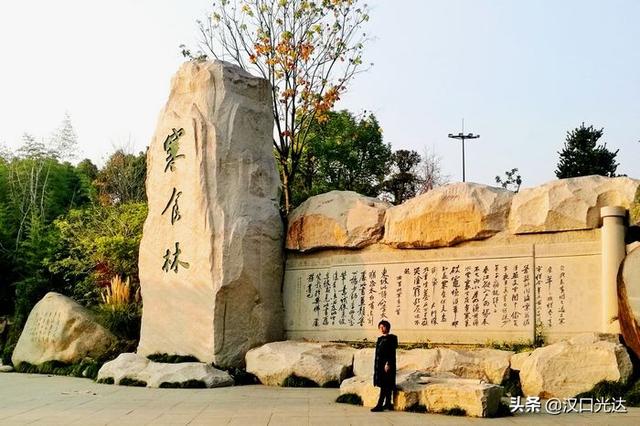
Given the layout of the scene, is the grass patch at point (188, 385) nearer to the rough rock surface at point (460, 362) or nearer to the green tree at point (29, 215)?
the rough rock surface at point (460, 362)

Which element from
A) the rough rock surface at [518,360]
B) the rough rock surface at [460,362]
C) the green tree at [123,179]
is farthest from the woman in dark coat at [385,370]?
the green tree at [123,179]

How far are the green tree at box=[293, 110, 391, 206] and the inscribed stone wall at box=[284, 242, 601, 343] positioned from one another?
714 cm

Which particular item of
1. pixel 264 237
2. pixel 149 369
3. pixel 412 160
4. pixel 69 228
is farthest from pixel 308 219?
pixel 412 160

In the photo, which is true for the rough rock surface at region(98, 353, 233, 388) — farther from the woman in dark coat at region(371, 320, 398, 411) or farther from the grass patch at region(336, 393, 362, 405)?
the woman in dark coat at region(371, 320, 398, 411)

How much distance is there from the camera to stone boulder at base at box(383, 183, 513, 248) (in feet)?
22.8

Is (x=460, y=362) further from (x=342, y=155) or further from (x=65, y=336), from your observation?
(x=342, y=155)

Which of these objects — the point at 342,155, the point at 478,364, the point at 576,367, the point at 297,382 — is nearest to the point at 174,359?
the point at 297,382

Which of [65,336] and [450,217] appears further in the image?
[65,336]

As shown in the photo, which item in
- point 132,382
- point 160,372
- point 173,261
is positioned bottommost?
point 132,382

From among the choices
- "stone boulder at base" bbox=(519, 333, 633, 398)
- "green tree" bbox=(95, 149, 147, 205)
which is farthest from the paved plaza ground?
"green tree" bbox=(95, 149, 147, 205)

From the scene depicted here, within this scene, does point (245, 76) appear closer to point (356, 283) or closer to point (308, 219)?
point (308, 219)

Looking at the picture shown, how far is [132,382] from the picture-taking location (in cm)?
712

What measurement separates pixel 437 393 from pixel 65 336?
564 centimetres

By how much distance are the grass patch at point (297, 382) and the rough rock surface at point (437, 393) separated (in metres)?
1.20
